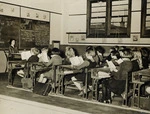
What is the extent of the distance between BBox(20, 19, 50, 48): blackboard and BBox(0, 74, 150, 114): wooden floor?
864mm

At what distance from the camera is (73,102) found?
250 centimetres

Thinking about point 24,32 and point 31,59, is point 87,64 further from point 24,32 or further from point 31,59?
point 24,32

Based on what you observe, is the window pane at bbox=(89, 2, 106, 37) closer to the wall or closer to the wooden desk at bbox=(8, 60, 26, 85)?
the wall

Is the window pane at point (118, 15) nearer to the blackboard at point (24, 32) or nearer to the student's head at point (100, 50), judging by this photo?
the student's head at point (100, 50)

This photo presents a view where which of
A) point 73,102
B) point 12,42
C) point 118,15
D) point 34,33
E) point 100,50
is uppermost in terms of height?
point 118,15

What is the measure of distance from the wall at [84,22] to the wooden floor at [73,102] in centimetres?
105

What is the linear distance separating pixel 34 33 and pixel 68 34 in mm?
601

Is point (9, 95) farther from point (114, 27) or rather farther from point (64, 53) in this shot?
point (114, 27)

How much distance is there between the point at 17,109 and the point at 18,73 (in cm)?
88

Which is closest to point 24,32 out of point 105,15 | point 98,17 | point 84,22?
point 84,22

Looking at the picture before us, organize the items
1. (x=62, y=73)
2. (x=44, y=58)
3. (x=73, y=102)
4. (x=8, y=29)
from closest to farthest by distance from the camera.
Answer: (x=73, y=102) < (x=62, y=73) < (x=44, y=58) < (x=8, y=29)

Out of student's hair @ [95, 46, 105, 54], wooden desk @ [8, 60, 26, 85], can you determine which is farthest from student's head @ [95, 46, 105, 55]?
wooden desk @ [8, 60, 26, 85]

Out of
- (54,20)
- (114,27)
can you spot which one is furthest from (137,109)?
(54,20)

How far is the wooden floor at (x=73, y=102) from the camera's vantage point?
7.27 feet
